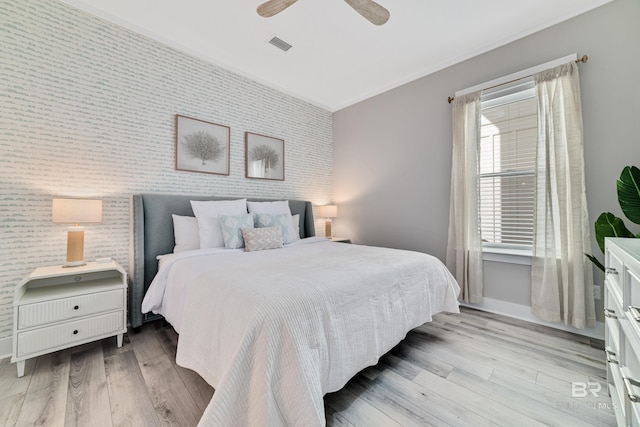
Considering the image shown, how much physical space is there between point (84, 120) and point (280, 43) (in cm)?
203

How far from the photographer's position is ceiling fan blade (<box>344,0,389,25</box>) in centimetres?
172

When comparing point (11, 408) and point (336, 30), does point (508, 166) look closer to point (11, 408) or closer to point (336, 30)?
point (336, 30)

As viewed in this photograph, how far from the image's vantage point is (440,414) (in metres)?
1.31

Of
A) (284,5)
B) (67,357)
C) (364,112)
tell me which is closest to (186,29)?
(284,5)

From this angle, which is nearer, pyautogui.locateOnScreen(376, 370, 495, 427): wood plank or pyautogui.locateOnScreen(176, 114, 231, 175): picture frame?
pyautogui.locateOnScreen(376, 370, 495, 427): wood plank

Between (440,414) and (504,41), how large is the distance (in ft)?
11.2

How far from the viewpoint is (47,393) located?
147cm

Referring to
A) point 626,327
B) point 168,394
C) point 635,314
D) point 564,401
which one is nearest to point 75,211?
point 168,394

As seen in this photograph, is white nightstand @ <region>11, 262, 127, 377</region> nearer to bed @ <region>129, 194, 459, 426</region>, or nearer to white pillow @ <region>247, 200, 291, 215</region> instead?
bed @ <region>129, 194, 459, 426</region>

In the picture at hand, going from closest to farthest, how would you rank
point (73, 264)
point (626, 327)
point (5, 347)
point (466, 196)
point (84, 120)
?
point (626, 327), point (5, 347), point (73, 264), point (84, 120), point (466, 196)

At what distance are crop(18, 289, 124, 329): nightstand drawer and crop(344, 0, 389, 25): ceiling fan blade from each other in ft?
9.20

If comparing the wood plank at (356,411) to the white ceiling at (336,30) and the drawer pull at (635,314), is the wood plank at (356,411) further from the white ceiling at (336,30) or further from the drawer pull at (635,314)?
the white ceiling at (336,30)

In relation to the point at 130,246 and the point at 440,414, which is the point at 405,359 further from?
the point at 130,246

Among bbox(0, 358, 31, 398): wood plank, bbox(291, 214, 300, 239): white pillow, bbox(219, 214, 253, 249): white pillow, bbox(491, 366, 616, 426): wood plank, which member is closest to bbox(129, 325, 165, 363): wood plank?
bbox(0, 358, 31, 398): wood plank
